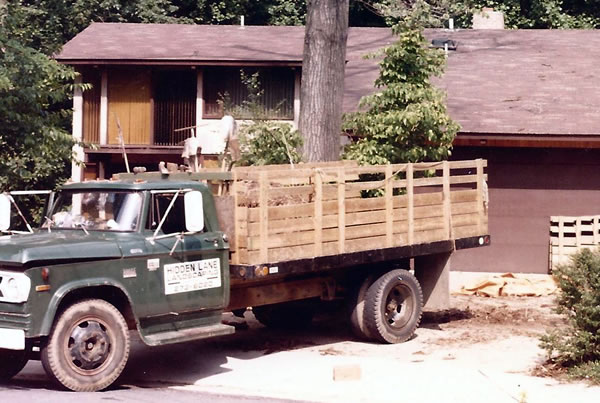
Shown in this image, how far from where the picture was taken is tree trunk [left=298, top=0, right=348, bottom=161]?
16.3 m

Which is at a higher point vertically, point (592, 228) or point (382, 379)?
point (592, 228)

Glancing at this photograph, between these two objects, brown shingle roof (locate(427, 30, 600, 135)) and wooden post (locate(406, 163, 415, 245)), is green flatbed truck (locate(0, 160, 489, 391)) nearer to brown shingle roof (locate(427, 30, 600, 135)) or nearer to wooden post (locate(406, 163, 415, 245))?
wooden post (locate(406, 163, 415, 245))

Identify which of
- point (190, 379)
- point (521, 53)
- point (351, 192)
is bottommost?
point (190, 379)

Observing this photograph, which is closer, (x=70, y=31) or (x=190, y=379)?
(x=190, y=379)

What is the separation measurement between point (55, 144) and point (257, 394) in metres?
6.18

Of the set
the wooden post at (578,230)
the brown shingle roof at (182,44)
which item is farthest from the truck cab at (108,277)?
the brown shingle roof at (182,44)

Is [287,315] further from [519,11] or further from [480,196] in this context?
[519,11]

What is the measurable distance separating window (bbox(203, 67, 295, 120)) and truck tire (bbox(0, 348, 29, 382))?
46.1 ft

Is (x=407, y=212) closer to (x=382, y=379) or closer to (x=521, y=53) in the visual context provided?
(x=382, y=379)

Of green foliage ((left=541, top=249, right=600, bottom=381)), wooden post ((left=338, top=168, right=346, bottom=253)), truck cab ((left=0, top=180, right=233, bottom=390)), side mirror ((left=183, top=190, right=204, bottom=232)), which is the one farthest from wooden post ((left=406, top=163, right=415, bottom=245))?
side mirror ((left=183, top=190, right=204, bottom=232))

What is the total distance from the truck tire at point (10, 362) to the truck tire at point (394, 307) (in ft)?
13.8

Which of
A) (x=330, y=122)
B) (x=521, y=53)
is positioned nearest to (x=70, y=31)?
(x=521, y=53)

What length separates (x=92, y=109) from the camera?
83.0 ft

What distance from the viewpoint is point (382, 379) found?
10.5 m
